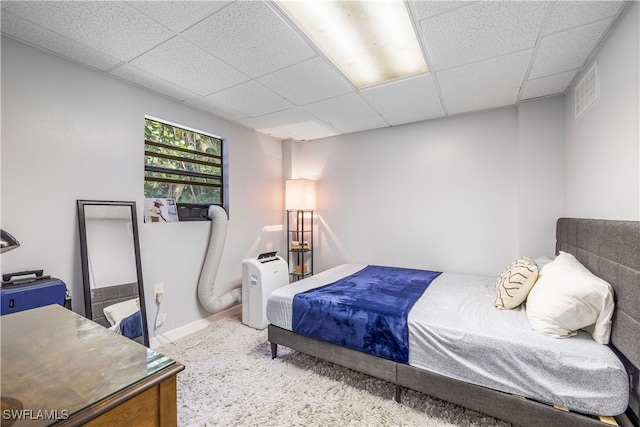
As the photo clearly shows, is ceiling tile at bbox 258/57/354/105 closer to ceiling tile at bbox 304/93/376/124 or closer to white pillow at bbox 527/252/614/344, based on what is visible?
ceiling tile at bbox 304/93/376/124

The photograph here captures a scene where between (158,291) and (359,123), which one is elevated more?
(359,123)

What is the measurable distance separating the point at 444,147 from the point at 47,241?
12.4ft

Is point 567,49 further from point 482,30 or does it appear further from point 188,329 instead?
point 188,329

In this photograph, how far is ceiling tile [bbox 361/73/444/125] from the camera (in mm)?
2422

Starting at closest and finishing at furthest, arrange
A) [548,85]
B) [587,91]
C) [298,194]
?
[587,91] → [548,85] → [298,194]

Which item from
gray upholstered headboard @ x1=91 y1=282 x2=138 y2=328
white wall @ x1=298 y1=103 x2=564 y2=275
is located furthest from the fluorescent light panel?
gray upholstered headboard @ x1=91 y1=282 x2=138 y2=328

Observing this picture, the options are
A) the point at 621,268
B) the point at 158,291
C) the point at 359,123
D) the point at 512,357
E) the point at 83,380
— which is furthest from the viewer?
the point at 359,123

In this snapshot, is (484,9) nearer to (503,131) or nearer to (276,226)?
(503,131)

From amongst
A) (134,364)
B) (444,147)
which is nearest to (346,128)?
(444,147)

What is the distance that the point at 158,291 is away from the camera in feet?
8.66

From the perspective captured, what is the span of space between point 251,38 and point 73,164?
1647 mm

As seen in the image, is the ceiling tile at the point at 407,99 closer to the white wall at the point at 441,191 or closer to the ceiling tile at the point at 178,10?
the white wall at the point at 441,191

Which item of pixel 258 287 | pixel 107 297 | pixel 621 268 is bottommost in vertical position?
pixel 258 287

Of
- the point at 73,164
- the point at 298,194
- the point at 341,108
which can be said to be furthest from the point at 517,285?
the point at 73,164
